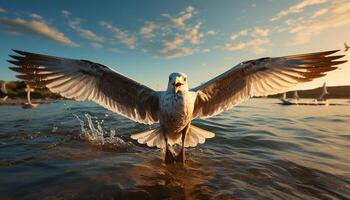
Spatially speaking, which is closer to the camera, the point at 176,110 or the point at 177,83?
the point at 177,83

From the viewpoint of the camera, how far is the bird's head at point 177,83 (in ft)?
18.2

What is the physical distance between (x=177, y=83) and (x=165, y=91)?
0.90 meters

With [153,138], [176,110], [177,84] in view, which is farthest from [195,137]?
[177,84]

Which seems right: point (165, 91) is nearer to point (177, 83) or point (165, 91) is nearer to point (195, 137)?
point (177, 83)

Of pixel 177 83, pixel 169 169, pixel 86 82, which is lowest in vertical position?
pixel 169 169

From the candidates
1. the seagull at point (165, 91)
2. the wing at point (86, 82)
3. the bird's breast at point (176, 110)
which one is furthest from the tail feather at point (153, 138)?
the bird's breast at point (176, 110)

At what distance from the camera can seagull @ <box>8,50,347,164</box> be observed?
658cm

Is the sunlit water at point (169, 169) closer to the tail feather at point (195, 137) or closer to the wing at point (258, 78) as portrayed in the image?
the tail feather at point (195, 137)

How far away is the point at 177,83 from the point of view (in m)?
5.54

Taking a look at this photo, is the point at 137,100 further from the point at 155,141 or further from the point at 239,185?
the point at 239,185

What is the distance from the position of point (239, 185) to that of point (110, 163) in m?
2.83

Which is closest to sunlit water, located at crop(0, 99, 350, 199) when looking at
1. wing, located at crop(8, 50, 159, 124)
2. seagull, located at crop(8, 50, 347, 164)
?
seagull, located at crop(8, 50, 347, 164)

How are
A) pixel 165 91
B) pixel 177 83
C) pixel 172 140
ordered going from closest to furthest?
pixel 177 83 → pixel 165 91 → pixel 172 140

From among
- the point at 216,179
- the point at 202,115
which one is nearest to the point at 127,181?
the point at 216,179
